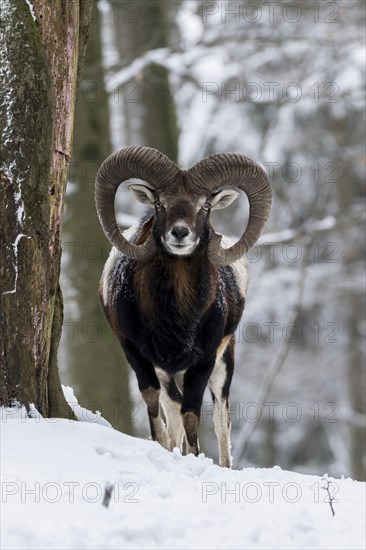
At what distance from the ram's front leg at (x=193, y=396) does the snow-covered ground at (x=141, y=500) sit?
5.35ft

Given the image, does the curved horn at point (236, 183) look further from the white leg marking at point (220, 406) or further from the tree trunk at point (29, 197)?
the tree trunk at point (29, 197)

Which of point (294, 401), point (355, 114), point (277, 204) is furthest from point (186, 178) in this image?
point (294, 401)

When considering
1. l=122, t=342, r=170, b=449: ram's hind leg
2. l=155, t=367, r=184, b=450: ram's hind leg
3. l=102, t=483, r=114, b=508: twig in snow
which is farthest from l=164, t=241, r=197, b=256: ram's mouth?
l=102, t=483, r=114, b=508: twig in snow

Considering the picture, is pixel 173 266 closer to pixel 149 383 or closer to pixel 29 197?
pixel 149 383

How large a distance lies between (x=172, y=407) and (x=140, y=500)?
355 centimetres

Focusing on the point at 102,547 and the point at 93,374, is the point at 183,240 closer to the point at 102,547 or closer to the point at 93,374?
the point at 102,547

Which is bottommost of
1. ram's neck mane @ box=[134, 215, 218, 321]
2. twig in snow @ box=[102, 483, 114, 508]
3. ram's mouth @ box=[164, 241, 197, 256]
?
twig in snow @ box=[102, 483, 114, 508]

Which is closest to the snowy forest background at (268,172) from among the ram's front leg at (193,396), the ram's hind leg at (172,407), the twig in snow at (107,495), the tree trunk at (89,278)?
the tree trunk at (89,278)

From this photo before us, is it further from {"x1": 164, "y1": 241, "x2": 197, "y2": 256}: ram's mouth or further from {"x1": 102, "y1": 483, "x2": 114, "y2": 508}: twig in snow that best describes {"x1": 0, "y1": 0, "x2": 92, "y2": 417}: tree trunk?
{"x1": 102, "y1": 483, "x2": 114, "y2": 508}: twig in snow

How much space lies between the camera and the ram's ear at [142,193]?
8.03 metres

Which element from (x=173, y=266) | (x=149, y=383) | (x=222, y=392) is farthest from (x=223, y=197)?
(x=222, y=392)

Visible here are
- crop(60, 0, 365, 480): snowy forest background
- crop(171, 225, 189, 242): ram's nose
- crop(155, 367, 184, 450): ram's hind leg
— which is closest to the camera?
crop(171, 225, 189, 242): ram's nose

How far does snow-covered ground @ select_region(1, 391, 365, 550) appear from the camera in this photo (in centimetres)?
505

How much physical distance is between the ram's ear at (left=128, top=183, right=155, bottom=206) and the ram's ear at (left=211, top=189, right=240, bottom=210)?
51 centimetres
